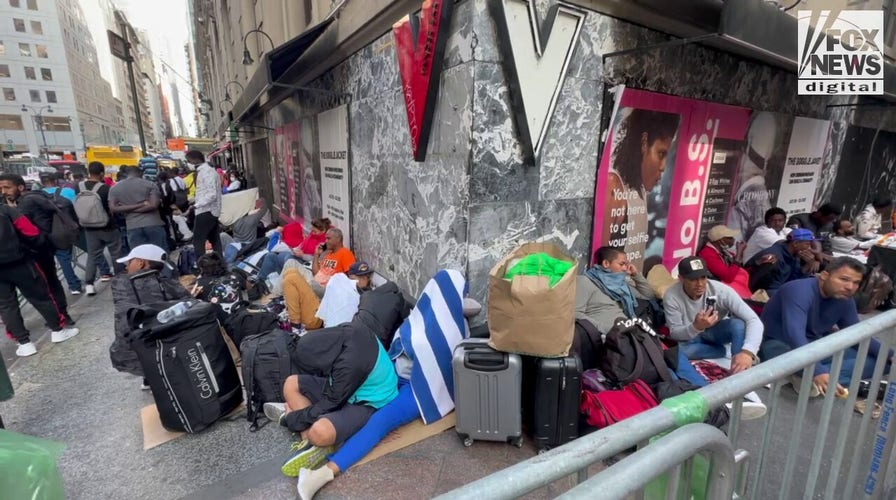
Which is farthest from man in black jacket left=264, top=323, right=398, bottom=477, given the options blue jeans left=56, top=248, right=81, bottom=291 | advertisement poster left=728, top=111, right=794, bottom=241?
advertisement poster left=728, top=111, right=794, bottom=241

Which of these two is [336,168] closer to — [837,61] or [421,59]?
[421,59]

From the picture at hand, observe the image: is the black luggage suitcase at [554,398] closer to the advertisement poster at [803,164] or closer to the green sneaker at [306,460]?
the green sneaker at [306,460]

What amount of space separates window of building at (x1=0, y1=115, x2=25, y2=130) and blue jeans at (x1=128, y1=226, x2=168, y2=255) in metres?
66.6

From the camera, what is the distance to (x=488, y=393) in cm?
264

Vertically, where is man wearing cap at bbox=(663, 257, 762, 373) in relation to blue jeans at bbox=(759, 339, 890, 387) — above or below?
above

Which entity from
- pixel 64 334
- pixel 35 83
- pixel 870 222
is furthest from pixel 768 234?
pixel 35 83

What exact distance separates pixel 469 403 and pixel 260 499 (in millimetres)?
1363

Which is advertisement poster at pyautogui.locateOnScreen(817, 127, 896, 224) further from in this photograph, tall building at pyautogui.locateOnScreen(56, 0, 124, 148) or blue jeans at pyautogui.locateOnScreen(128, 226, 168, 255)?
tall building at pyautogui.locateOnScreen(56, 0, 124, 148)

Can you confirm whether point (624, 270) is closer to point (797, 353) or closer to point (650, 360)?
point (650, 360)

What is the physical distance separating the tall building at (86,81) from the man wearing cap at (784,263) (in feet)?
240

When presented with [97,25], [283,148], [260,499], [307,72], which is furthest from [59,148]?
[260,499]

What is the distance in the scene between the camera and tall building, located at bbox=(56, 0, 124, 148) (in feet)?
188

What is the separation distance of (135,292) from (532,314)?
3.30 metres

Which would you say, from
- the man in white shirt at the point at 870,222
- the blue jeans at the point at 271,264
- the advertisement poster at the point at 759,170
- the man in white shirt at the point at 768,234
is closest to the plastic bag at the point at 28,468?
the blue jeans at the point at 271,264
